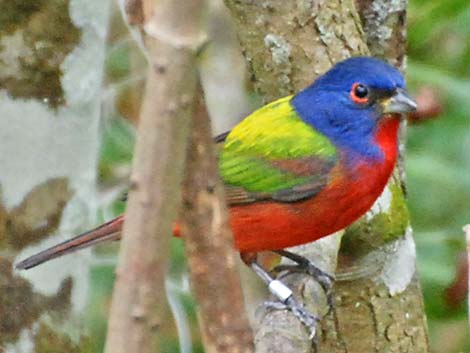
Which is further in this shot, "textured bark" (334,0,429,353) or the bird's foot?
"textured bark" (334,0,429,353)

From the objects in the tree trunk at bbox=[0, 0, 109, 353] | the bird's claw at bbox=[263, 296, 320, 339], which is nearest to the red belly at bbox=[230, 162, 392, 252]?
the bird's claw at bbox=[263, 296, 320, 339]

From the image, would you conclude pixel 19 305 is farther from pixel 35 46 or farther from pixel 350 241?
pixel 350 241

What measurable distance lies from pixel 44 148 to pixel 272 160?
1.12 metres

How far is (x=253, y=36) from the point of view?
3.54 m

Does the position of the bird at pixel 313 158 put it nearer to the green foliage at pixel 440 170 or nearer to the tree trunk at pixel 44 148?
the tree trunk at pixel 44 148

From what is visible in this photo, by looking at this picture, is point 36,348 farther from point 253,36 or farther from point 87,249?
point 253,36

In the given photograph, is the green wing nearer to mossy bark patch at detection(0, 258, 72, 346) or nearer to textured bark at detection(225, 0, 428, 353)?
textured bark at detection(225, 0, 428, 353)

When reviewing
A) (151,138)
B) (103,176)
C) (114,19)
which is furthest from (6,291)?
(114,19)

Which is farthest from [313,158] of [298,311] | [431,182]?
[431,182]

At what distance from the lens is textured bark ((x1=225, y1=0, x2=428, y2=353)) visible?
3.48 m

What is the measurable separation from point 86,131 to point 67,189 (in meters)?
0.18

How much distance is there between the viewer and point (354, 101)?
3766 millimetres

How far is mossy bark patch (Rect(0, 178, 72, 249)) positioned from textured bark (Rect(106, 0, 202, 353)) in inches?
73.5

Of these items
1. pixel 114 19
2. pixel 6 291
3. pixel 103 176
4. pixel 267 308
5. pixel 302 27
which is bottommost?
pixel 267 308
